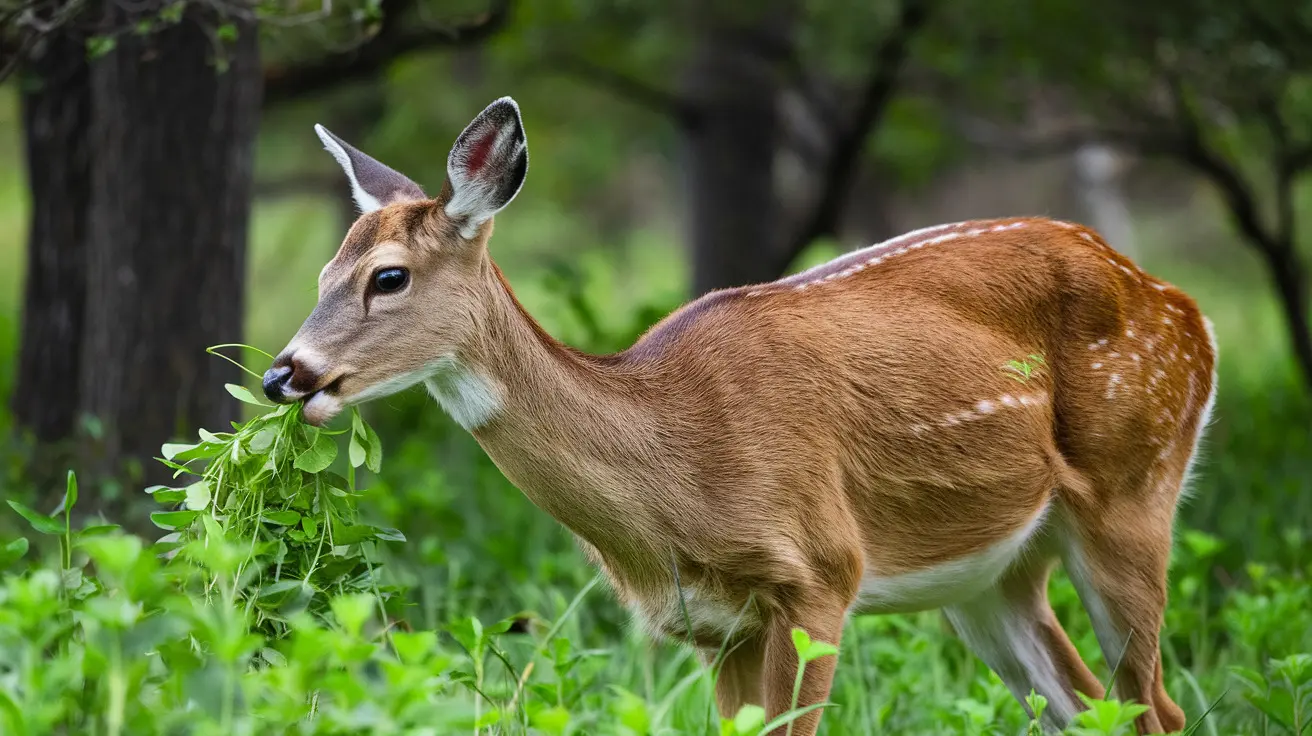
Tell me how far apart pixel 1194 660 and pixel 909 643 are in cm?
102

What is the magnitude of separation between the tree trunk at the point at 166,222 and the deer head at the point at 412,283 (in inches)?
82.7

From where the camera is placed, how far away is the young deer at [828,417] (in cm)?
361

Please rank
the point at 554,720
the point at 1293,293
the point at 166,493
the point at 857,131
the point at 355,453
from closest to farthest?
the point at 554,720
the point at 166,493
the point at 355,453
the point at 857,131
the point at 1293,293

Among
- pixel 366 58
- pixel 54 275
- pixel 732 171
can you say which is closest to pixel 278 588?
pixel 366 58

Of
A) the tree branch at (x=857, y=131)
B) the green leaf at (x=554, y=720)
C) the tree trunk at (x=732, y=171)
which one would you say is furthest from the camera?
the tree trunk at (x=732, y=171)

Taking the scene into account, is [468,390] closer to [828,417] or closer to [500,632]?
[500,632]

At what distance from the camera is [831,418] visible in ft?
13.0

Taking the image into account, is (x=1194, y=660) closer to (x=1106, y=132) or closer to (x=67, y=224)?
(x=1106, y=132)

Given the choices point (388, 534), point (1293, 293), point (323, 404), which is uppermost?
point (323, 404)

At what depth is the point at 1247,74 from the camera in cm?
769

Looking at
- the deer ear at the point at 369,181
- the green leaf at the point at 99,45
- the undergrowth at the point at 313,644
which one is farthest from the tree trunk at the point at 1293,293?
the green leaf at the point at 99,45

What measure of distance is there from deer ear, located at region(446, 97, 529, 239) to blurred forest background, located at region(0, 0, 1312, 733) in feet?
2.33

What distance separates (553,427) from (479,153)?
28.4 inches

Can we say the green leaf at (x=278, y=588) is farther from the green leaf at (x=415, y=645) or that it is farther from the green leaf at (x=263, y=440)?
the green leaf at (x=415, y=645)
